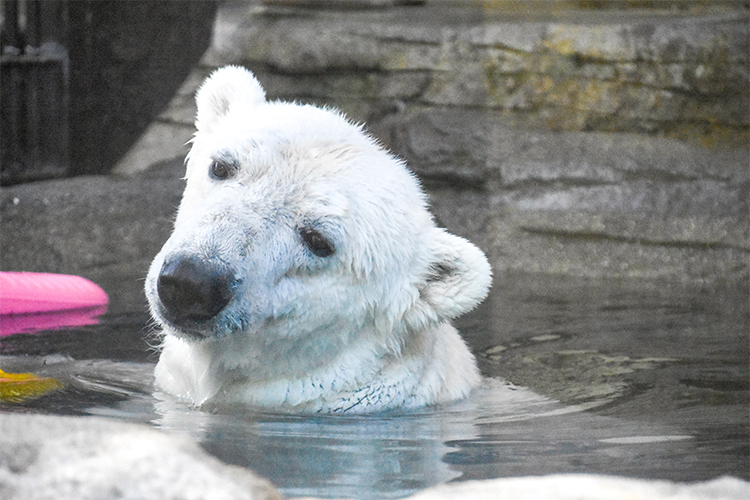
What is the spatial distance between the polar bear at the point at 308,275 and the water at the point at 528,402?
0.42 feet

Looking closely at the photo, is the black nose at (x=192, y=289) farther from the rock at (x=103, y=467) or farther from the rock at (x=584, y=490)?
the rock at (x=584, y=490)

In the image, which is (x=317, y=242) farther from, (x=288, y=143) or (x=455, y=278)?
(x=455, y=278)

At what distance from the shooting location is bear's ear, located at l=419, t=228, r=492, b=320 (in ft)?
10.4

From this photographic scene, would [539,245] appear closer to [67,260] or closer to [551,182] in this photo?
[551,182]

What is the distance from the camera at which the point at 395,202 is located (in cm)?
318

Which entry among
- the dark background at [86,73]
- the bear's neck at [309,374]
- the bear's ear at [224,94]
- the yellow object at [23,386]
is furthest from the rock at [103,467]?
the dark background at [86,73]

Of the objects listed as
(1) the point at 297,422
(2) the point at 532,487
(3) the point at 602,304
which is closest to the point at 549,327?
(3) the point at 602,304

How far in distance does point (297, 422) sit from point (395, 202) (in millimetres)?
712

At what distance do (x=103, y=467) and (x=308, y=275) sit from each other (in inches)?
48.9

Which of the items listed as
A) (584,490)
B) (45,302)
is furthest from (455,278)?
(45,302)

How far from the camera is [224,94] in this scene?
139 inches

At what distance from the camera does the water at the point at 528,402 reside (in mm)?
2465

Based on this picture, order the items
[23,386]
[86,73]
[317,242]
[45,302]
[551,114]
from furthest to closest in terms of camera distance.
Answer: [86,73] → [551,114] → [45,302] → [23,386] → [317,242]

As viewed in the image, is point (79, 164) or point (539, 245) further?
point (79, 164)
